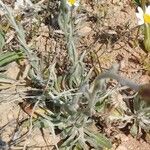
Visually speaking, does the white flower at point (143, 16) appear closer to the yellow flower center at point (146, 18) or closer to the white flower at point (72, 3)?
the yellow flower center at point (146, 18)

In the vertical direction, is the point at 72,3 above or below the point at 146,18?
above

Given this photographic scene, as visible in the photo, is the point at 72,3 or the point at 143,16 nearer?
the point at 72,3

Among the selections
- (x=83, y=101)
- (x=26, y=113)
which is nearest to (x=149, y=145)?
(x=83, y=101)

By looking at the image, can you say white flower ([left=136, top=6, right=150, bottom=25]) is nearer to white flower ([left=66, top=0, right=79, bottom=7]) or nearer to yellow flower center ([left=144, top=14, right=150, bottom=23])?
yellow flower center ([left=144, top=14, right=150, bottom=23])

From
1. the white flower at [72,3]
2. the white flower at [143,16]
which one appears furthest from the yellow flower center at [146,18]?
the white flower at [72,3]

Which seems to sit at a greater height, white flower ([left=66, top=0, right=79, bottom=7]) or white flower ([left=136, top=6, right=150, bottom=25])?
white flower ([left=66, top=0, right=79, bottom=7])

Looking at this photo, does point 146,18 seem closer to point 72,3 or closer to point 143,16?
point 143,16

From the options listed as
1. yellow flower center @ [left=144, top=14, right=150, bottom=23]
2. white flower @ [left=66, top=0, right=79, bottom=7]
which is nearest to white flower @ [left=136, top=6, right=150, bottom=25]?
yellow flower center @ [left=144, top=14, right=150, bottom=23]

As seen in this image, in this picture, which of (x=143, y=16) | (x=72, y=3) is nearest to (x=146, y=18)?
(x=143, y=16)
